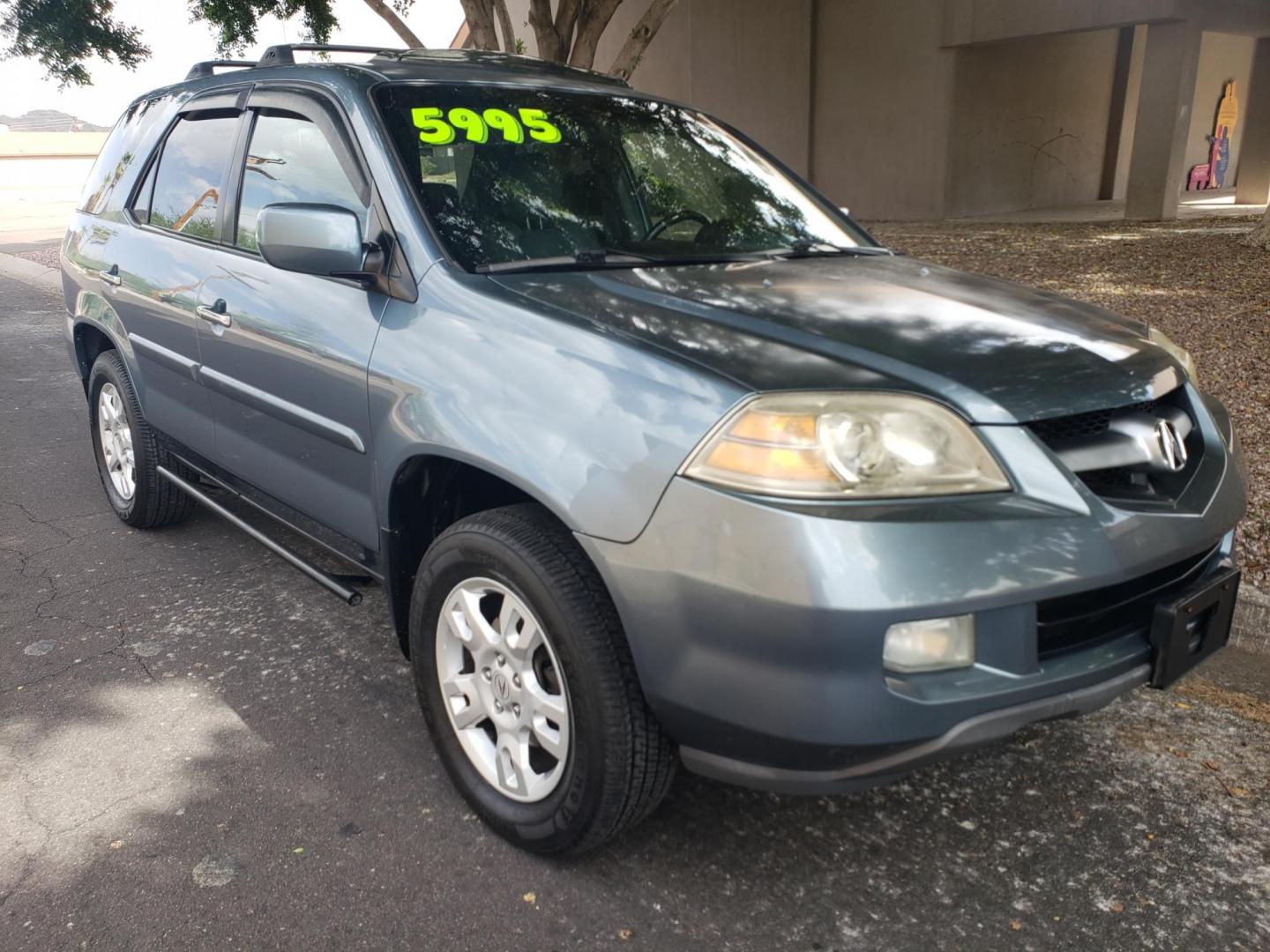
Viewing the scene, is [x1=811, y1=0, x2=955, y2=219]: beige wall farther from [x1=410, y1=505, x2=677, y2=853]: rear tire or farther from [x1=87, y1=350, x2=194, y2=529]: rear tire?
[x1=410, y1=505, x2=677, y2=853]: rear tire

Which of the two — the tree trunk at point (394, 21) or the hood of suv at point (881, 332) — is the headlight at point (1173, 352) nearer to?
the hood of suv at point (881, 332)

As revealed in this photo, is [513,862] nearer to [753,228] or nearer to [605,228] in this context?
[605,228]

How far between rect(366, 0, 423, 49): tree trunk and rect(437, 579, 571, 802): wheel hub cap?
10484 mm

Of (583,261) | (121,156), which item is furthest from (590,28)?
(583,261)

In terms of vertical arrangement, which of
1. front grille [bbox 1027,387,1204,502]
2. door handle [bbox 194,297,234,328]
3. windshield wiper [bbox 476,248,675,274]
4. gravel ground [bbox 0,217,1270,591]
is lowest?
gravel ground [bbox 0,217,1270,591]

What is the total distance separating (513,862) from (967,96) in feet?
60.0

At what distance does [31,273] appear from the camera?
14.6 m

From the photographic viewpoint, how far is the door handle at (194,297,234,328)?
3487mm

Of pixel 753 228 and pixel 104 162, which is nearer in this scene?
pixel 753 228

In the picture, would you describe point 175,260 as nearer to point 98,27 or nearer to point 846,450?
point 846,450

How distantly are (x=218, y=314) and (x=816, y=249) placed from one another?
1934 mm

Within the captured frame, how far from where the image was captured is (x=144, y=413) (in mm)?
4371

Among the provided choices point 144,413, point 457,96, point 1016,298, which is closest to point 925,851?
point 1016,298

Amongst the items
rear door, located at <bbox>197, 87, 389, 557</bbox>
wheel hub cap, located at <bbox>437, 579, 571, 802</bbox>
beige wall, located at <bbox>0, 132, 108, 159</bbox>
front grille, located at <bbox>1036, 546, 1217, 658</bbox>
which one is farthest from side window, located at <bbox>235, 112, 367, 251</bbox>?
beige wall, located at <bbox>0, 132, 108, 159</bbox>
